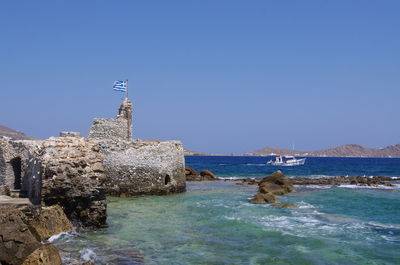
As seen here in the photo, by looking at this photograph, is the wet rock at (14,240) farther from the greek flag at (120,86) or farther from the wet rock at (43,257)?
the greek flag at (120,86)

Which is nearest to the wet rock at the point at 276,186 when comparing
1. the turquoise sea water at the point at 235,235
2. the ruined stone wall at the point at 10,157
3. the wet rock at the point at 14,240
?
the turquoise sea water at the point at 235,235

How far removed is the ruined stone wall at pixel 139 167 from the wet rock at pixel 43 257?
43.1 ft

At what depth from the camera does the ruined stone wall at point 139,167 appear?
21.7m

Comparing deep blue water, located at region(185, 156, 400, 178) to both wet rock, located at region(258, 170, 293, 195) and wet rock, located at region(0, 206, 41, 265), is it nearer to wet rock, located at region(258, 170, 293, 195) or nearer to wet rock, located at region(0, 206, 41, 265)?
wet rock, located at region(258, 170, 293, 195)

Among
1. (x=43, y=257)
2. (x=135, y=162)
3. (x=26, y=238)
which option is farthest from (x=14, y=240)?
(x=135, y=162)

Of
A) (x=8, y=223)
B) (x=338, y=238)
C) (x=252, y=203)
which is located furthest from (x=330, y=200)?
(x=8, y=223)

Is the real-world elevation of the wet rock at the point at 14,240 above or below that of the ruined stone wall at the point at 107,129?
below

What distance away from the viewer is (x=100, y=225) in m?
13.1

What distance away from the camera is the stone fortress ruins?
12.5m

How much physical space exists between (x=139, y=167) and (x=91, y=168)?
9.36 metres

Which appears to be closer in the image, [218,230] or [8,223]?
[8,223]

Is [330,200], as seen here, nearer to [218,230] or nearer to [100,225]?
[218,230]

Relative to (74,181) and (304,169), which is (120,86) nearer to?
(74,181)

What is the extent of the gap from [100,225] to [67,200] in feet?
4.14
